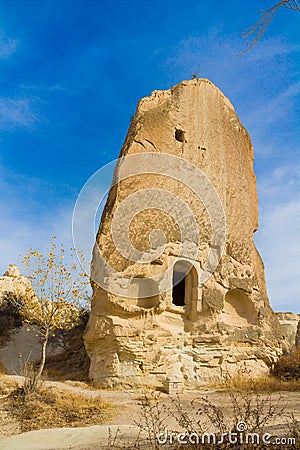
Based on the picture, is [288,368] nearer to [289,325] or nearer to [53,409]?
[53,409]

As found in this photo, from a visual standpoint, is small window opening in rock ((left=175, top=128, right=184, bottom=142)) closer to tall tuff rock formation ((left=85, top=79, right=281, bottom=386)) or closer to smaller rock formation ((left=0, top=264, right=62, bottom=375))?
tall tuff rock formation ((left=85, top=79, right=281, bottom=386))

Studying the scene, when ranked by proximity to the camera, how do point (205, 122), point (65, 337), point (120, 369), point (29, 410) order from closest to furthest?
1. point (29, 410)
2. point (120, 369)
3. point (205, 122)
4. point (65, 337)

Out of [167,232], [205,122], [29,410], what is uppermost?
[205,122]

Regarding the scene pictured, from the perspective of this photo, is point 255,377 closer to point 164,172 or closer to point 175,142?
point 164,172

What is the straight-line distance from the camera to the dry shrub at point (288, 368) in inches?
442

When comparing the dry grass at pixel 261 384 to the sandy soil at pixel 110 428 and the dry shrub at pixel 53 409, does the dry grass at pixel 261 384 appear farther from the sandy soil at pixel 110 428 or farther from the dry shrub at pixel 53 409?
the dry shrub at pixel 53 409

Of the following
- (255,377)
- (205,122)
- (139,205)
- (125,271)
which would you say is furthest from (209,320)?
(205,122)

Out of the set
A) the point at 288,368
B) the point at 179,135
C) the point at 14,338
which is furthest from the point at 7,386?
the point at 14,338

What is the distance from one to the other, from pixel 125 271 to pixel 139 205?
192cm

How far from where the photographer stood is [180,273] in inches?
515

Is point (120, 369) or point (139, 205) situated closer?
point (120, 369)

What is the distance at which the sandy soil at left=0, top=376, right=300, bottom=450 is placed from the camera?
4.96 metres

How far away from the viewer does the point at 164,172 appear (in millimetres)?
12312

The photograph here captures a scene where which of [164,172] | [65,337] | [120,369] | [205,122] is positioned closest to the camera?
[120,369]
